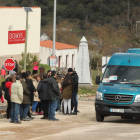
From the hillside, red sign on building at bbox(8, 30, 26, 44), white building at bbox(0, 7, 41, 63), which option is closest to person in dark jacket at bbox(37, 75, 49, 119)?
white building at bbox(0, 7, 41, 63)

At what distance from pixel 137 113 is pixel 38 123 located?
11.0 ft

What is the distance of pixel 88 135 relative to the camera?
42.2ft

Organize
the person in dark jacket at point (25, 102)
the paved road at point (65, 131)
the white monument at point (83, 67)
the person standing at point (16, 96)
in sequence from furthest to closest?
the white monument at point (83, 67)
the person in dark jacket at point (25, 102)
the person standing at point (16, 96)
the paved road at point (65, 131)

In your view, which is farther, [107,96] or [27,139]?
[107,96]

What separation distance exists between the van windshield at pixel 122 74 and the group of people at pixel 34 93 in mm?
1807

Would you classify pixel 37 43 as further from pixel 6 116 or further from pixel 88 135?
pixel 88 135

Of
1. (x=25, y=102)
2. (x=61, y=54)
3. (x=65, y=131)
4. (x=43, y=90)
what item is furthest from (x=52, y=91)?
(x=61, y=54)

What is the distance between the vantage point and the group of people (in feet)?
51.6

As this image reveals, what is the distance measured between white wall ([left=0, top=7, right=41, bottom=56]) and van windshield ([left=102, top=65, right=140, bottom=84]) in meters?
29.3

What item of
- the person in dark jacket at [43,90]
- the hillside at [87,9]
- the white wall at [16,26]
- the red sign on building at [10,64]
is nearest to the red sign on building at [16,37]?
the white wall at [16,26]

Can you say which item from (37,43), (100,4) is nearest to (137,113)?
(37,43)

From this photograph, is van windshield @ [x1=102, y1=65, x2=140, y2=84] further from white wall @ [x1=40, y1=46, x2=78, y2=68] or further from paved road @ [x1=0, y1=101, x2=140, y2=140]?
white wall @ [x1=40, y1=46, x2=78, y2=68]

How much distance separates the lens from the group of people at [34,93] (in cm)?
1572

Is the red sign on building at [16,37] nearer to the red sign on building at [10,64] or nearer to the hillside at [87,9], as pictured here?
the red sign on building at [10,64]
